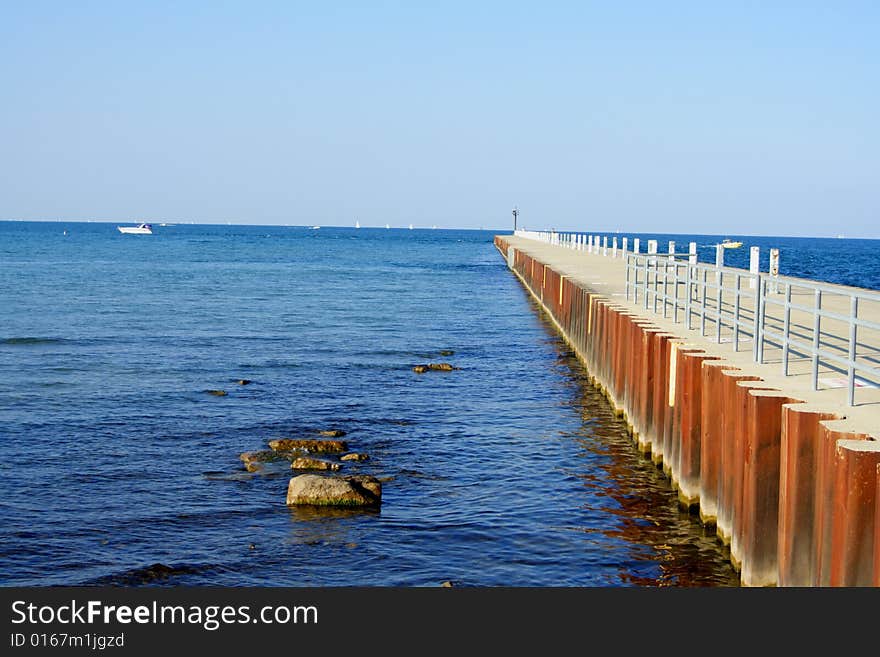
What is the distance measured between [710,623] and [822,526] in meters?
1.54

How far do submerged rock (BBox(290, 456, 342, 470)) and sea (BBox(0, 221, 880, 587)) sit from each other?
0.67 feet

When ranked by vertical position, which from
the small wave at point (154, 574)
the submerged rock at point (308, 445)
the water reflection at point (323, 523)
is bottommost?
the small wave at point (154, 574)

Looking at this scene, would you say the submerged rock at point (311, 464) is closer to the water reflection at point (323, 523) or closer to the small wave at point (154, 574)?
the water reflection at point (323, 523)

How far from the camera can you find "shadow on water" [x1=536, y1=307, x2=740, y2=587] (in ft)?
34.9

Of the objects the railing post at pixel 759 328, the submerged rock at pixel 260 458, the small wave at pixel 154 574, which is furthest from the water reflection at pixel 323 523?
the railing post at pixel 759 328

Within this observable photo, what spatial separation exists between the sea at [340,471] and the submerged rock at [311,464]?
21 centimetres

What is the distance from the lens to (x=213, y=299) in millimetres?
47594

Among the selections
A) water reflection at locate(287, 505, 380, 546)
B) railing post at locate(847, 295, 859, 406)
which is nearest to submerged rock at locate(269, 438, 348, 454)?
water reflection at locate(287, 505, 380, 546)

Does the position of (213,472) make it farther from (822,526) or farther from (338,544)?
(822,526)

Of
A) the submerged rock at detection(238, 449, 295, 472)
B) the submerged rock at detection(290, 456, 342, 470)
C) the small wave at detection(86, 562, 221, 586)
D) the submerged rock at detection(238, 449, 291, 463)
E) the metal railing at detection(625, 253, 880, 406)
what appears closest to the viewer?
the metal railing at detection(625, 253, 880, 406)

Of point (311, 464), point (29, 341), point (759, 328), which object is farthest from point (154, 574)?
point (29, 341)

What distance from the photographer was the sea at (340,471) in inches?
429

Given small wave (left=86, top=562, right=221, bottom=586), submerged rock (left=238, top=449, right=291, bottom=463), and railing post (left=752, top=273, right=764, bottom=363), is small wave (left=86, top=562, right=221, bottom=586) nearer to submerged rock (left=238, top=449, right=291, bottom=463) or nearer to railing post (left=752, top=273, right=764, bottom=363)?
submerged rock (left=238, top=449, right=291, bottom=463)

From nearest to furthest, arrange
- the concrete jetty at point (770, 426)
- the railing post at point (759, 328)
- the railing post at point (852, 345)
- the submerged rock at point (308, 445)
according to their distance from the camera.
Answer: the concrete jetty at point (770, 426) → the railing post at point (852, 345) → the railing post at point (759, 328) → the submerged rock at point (308, 445)
